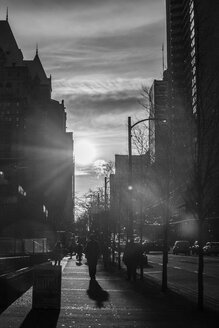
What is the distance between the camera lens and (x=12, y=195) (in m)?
46.3

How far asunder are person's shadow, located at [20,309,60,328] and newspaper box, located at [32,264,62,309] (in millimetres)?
167

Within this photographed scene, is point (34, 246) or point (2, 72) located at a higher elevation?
point (2, 72)

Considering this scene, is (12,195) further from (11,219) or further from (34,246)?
(34,246)

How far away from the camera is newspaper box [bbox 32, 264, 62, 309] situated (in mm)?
12648

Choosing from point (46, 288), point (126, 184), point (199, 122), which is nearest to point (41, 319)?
point (46, 288)

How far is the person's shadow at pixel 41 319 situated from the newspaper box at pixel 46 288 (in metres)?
0.17

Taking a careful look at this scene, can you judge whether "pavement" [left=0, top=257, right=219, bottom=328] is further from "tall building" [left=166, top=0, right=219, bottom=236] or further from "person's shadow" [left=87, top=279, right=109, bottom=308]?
"tall building" [left=166, top=0, right=219, bottom=236]

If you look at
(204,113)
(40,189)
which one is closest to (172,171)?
(204,113)

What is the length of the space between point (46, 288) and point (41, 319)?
133 centimetres

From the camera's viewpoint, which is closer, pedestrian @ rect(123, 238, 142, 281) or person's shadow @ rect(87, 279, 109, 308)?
person's shadow @ rect(87, 279, 109, 308)

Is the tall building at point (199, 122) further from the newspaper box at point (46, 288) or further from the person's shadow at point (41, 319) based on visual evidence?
the person's shadow at point (41, 319)

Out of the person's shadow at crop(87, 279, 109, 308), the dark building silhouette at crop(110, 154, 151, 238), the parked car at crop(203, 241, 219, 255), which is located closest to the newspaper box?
the person's shadow at crop(87, 279, 109, 308)

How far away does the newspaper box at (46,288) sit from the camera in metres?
12.6

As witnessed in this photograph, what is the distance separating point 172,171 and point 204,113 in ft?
20.7
